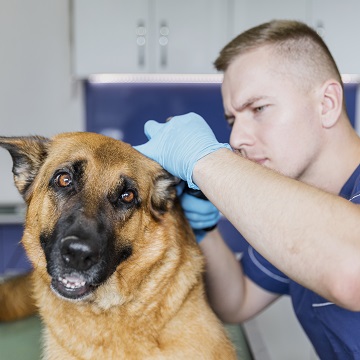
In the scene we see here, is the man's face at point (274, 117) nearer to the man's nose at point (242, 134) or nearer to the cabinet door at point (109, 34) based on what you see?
the man's nose at point (242, 134)

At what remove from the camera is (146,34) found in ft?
9.15

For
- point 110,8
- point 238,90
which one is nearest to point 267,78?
point 238,90

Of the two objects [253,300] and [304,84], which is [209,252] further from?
[304,84]

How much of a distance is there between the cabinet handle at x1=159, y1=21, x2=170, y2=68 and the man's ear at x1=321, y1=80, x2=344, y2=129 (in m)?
1.73

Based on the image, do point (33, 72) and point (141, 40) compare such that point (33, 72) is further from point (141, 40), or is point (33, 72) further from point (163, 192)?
point (163, 192)

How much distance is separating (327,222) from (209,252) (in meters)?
0.67

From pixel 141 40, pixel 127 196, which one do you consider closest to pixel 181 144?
pixel 127 196

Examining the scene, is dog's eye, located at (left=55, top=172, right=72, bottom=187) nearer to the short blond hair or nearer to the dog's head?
the dog's head

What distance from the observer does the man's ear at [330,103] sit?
1213mm

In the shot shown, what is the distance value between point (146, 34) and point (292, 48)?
1.68m

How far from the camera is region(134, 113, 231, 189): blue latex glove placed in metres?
0.94

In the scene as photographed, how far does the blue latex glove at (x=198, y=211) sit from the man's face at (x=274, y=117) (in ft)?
0.55

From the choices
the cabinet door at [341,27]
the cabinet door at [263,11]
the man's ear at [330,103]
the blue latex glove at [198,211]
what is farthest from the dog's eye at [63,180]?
the cabinet door at [341,27]

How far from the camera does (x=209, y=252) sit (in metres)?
1.34
